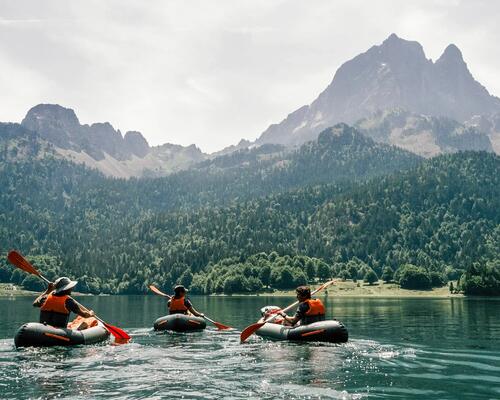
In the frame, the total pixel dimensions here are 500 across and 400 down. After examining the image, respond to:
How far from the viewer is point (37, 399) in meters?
19.8

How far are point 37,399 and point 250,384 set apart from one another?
810 centimetres

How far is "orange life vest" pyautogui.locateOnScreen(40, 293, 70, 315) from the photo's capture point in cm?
3186

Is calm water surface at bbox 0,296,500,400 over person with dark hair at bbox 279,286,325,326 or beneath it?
beneath

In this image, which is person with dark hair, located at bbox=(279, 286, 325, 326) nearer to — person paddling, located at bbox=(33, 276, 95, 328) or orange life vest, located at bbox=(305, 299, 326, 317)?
orange life vest, located at bbox=(305, 299, 326, 317)

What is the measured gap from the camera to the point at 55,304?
105ft

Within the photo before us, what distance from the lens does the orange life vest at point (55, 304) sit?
31859 mm

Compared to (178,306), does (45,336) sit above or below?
below

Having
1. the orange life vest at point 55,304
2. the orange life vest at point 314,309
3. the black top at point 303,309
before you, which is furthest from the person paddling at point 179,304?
the orange life vest at point 55,304

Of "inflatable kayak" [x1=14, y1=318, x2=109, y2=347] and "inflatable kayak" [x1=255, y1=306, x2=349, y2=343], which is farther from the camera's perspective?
"inflatable kayak" [x1=255, y1=306, x2=349, y2=343]

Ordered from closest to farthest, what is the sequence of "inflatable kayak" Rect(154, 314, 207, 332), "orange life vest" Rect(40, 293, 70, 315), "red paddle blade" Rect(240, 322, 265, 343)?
1. "orange life vest" Rect(40, 293, 70, 315)
2. "red paddle blade" Rect(240, 322, 265, 343)
3. "inflatable kayak" Rect(154, 314, 207, 332)

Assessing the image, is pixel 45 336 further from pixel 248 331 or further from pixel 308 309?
pixel 308 309

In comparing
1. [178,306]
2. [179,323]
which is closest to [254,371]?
[179,323]

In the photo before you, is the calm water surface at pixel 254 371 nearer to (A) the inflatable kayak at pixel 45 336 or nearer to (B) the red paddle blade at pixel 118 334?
(A) the inflatable kayak at pixel 45 336

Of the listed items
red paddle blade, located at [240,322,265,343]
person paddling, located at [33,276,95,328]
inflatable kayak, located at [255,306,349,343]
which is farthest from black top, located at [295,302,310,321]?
person paddling, located at [33,276,95,328]
